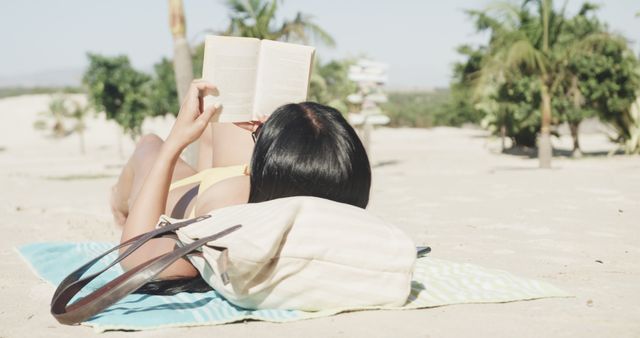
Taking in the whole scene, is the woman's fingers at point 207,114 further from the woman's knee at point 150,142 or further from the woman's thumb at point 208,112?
the woman's knee at point 150,142

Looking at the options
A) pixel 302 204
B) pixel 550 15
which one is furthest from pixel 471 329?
pixel 550 15

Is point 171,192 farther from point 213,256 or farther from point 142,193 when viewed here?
point 213,256

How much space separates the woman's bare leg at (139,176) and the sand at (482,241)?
59cm

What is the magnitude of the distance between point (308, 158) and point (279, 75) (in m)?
0.67

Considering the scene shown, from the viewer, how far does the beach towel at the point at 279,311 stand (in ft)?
7.96

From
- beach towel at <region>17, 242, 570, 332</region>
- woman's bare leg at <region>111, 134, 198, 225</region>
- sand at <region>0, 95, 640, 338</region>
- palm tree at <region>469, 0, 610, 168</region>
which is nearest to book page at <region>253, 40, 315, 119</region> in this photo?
woman's bare leg at <region>111, 134, 198, 225</region>

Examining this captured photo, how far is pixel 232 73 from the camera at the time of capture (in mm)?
2848

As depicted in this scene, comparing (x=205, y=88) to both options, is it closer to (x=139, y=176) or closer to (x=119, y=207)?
(x=139, y=176)

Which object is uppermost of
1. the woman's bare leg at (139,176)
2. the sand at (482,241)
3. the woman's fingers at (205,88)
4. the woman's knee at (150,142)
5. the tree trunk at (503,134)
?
the woman's fingers at (205,88)

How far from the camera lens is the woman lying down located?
247 cm

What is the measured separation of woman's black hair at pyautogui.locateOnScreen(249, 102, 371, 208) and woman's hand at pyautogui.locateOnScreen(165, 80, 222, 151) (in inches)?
11.9

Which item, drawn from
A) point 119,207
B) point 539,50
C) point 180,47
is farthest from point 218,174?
point 539,50

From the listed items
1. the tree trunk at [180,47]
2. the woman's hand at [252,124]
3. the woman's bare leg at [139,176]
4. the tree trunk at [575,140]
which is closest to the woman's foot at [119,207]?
the woman's bare leg at [139,176]

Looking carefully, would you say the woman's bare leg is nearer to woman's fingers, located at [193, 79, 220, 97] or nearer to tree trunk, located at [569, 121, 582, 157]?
woman's fingers, located at [193, 79, 220, 97]
